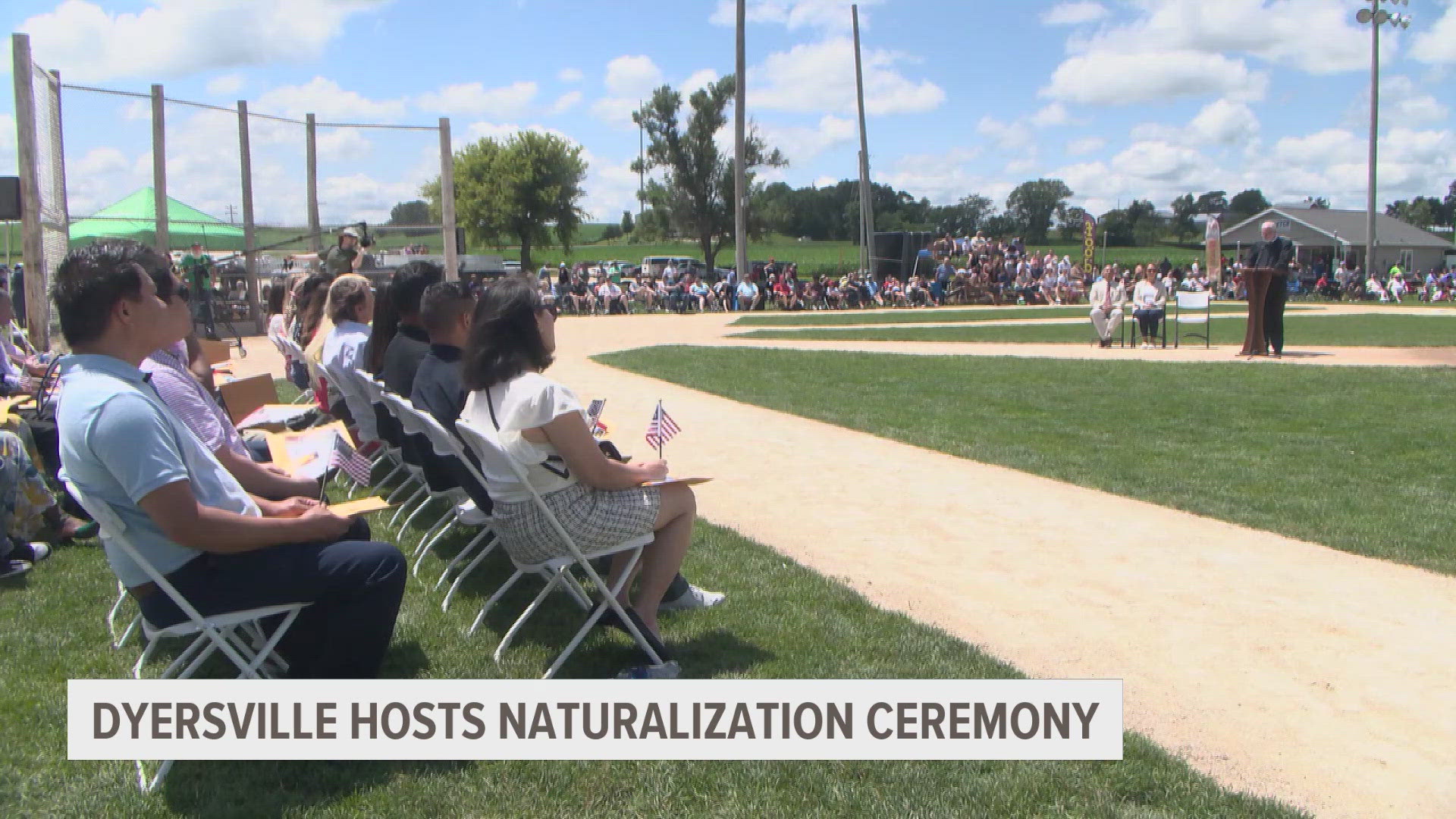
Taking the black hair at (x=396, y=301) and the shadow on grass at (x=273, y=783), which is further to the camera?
the black hair at (x=396, y=301)

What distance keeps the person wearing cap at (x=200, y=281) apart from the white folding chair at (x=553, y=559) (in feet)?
44.5

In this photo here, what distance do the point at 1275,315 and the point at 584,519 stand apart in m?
14.3

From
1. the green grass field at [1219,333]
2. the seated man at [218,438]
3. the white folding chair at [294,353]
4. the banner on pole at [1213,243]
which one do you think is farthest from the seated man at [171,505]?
the banner on pole at [1213,243]

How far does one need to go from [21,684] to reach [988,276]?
36.6m

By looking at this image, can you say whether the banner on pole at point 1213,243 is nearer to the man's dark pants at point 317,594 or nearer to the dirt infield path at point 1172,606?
the dirt infield path at point 1172,606

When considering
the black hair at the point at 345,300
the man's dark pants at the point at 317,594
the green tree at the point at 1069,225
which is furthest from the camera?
the green tree at the point at 1069,225

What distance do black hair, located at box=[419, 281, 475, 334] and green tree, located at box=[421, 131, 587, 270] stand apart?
53.6 meters

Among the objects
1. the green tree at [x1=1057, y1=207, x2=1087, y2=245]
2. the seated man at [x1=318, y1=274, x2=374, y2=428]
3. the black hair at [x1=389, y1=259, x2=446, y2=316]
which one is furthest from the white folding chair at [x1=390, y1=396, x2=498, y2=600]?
the green tree at [x1=1057, y1=207, x2=1087, y2=245]

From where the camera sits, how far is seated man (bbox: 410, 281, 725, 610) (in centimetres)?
499

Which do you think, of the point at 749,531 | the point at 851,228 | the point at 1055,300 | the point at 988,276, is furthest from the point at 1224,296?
the point at 851,228

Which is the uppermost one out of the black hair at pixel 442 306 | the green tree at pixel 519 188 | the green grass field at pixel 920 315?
the green tree at pixel 519 188

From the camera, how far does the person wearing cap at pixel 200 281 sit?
1600 centimetres

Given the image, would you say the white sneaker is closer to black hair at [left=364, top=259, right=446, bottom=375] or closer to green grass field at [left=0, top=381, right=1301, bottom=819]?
green grass field at [left=0, top=381, right=1301, bottom=819]

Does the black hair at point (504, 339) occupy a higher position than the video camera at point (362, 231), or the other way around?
the video camera at point (362, 231)
